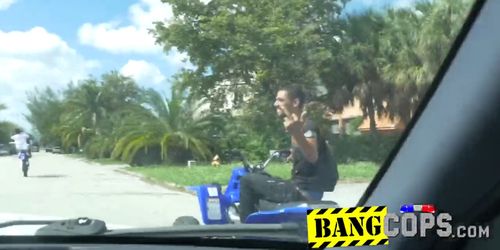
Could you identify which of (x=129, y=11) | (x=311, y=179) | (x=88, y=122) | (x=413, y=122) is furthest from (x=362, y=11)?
(x=88, y=122)

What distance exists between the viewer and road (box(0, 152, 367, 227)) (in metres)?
3.00

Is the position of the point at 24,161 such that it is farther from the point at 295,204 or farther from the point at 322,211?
the point at 322,211

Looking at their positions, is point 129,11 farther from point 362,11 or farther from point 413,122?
point 413,122

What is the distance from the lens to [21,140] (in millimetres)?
3205

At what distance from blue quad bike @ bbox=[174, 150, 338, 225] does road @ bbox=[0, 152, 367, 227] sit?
0.06 m

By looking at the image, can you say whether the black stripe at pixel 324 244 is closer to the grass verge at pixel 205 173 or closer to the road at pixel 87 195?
the grass verge at pixel 205 173

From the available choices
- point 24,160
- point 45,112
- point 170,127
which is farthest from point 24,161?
point 170,127

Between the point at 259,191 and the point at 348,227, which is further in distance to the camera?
the point at 259,191

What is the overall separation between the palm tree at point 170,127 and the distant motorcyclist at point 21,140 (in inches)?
17.9

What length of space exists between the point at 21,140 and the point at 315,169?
1.35 m

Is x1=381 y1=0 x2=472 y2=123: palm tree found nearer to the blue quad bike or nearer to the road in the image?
the blue quad bike

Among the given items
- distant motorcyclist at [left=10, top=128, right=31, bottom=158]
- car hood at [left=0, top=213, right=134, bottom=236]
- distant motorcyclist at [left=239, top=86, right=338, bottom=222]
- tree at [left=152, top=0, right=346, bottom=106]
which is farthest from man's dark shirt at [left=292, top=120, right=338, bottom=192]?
distant motorcyclist at [left=10, top=128, right=31, bottom=158]

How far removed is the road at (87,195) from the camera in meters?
3.00

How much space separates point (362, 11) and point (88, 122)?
4.35 ft
